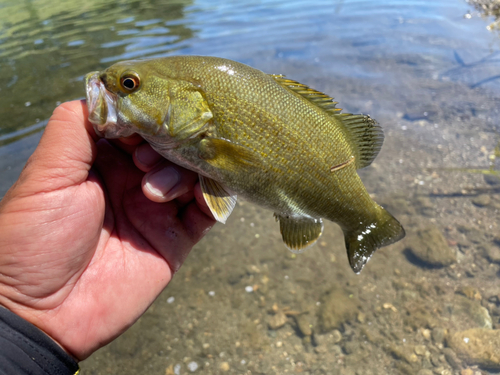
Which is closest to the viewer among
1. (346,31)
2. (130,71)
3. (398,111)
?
(130,71)

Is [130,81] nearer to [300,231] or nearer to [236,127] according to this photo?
[236,127]

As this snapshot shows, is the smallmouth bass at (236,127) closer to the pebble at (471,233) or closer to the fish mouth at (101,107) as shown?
the fish mouth at (101,107)

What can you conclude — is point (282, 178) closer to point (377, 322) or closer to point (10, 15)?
point (377, 322)

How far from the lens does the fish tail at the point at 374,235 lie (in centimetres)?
269

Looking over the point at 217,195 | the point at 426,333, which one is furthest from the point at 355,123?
the point at 426,333

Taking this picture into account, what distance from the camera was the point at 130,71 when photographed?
211 centimetres

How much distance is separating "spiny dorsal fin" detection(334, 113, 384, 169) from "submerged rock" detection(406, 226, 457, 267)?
2.78m

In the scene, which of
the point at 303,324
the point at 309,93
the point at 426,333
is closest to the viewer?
the point at 309,93

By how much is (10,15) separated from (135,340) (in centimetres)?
1901

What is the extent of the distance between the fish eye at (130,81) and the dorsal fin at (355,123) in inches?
35.8

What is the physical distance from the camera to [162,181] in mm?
2377

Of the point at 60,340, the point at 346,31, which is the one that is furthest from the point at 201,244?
the point at 346,31

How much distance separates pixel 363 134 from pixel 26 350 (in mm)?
2547

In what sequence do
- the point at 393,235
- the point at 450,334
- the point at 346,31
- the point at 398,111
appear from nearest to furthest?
1. the point at 393,235
2. the point at 450,334
3. the point at 398,111
4. the point at 346,31
